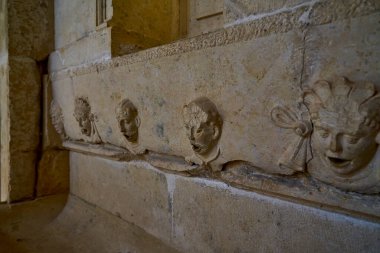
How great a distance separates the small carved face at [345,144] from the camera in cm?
74

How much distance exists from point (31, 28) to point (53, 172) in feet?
4.24

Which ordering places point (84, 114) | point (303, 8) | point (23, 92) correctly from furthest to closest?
point (23, 92) < point (84, 114) < point (303, 8)

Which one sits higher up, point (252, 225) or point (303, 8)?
point (303, 8)

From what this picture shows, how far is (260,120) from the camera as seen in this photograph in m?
1.01

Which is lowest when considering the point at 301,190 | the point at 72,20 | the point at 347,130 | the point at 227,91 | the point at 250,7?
the point at 301,190

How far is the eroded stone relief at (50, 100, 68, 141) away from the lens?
7.66ft

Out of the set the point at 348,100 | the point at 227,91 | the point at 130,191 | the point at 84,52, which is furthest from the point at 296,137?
the point at 84,52

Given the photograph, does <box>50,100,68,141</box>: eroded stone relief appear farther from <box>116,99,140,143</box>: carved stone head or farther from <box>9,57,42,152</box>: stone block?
<box>116,99,140,143</box>: carved stone head

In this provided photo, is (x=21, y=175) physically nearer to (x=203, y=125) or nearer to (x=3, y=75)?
(x=3, y=75)

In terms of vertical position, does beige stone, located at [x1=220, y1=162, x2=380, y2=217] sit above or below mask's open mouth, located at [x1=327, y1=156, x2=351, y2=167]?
below

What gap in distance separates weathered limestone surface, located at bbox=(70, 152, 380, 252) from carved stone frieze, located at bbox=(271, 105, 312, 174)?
17cm

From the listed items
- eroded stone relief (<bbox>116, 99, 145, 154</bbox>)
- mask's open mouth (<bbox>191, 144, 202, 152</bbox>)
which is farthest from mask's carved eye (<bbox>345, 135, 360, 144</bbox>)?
eroded stone relief (<bbox>116, 99, 145, 154</bbox>)

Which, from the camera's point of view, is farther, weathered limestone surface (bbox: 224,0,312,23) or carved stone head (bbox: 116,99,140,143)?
carved stone head (bbox: 116,99,140,143)

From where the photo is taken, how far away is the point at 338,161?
2.66 feet
